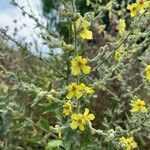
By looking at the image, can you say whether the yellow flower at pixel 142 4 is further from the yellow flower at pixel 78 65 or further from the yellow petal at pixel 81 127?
the yellow petal at pixel 81 127

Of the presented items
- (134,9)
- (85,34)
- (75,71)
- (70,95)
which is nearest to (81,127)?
(70,95)

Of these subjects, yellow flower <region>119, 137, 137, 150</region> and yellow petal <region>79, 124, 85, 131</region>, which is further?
yellow flower <region>119, 137, 137, 150</region>

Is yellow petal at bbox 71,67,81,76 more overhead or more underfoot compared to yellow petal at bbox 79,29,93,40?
more underfoot

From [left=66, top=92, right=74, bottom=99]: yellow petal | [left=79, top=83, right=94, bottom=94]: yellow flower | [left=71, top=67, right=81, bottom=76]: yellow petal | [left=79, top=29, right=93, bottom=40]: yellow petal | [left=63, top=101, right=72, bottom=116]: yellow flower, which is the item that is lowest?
[left=63, top=101, right=72, bottom=116]: yellow flower

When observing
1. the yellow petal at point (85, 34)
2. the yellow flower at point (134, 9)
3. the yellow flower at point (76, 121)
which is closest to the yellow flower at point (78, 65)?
the yellow petal at point (85, 34)

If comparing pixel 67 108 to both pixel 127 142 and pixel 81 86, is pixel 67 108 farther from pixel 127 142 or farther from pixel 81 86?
pixel 127 142

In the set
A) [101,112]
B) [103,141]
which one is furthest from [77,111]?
[101,112]

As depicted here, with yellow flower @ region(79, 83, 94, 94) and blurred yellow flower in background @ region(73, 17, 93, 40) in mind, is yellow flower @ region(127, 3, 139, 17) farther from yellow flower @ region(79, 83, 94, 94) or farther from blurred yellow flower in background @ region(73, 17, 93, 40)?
yellow flower @ region(79, 83, 94, 94)

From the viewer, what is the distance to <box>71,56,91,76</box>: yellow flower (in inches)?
112

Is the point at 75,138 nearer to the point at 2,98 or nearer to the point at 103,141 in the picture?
the point at 103,141

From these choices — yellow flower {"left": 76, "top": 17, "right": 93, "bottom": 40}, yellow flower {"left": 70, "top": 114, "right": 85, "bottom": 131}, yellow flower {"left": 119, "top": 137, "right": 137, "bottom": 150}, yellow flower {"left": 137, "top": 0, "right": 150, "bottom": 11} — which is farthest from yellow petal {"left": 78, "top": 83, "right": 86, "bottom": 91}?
yellow flower {"left": 137, "top": 0, "right": 150, "bottom": 11}

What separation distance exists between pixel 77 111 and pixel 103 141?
14.7 inches

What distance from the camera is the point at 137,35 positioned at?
3184 mm

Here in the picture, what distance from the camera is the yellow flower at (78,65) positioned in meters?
2.84
